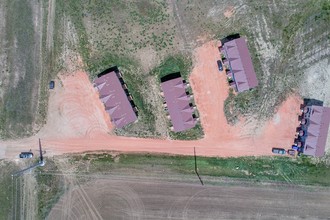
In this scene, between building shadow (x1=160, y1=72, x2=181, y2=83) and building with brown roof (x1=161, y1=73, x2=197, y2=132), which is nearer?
building with brown roof (x1=161, y1=73, x2=197, y2=132)

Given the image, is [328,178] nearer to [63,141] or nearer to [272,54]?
[272,54]

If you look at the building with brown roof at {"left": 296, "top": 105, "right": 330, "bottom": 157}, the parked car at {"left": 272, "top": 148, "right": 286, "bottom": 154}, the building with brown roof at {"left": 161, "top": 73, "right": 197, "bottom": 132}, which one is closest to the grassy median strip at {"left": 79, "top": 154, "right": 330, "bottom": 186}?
the parked car at {"left": 272, "top": 148, "right": 286, "bottom": 154}

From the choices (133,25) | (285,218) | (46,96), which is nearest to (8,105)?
(46,96)

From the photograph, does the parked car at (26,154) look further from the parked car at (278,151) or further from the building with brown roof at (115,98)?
the parked car at (278,151)

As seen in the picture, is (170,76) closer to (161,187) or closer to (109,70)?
(109,70)

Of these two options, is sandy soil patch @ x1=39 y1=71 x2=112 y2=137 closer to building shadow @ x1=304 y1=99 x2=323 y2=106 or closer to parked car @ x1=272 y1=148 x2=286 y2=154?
parked car @ x1=272 y1=148 x2=286 y2=154

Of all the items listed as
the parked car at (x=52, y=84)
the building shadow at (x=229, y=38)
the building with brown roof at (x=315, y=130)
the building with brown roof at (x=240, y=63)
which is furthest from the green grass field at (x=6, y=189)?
the building with brown roof at (x=315, y=130)
